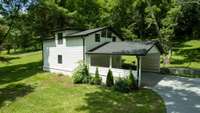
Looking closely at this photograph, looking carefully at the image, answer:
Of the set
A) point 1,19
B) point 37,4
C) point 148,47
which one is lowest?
point 148,47

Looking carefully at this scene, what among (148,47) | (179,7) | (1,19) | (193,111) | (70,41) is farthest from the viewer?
(1,19)

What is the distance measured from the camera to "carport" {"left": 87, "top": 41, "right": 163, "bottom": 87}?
1670cm

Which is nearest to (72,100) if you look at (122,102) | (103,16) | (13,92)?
(122,102)

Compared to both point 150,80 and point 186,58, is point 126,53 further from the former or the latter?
point 186,58

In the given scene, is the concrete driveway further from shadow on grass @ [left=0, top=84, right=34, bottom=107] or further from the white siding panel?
shadow on grass @ [left=0, top=84, right=34, bottom=107]

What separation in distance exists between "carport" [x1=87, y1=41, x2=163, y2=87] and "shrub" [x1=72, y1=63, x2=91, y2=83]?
1.25 metres

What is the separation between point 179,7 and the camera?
28.4 meters

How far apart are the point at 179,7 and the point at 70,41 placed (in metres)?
15.6

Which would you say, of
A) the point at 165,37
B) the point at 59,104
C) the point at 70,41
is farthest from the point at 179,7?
the point at 59,104

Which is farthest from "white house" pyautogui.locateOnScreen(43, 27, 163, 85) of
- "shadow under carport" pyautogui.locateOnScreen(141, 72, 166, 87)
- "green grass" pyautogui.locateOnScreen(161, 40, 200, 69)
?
"green grass" pyautogui.locateOnScreen(161, 40, 200, 69)

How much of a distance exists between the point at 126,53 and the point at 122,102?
16.1 ft

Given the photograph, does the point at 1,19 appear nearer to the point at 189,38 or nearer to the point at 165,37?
the point at 165,37

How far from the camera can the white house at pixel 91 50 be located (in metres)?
19.3

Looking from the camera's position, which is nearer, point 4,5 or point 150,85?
point 150,85
